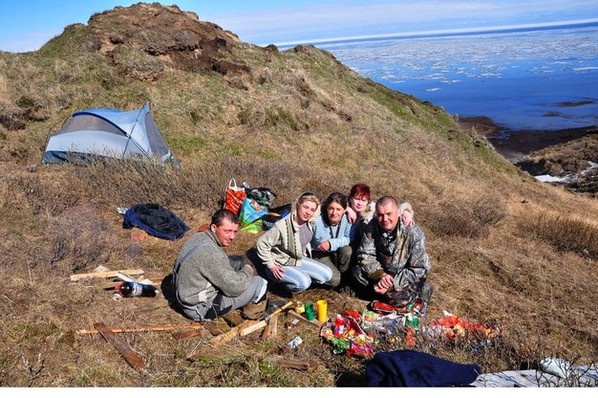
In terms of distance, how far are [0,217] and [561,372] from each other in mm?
8059

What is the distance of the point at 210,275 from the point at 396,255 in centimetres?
212

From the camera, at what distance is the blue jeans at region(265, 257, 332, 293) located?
5.61 metres

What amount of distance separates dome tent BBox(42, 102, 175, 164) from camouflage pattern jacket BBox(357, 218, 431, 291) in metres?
7.23

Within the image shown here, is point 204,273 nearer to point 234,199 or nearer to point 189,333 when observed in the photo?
point 189,333

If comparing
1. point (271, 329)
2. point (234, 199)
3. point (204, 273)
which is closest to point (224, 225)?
point (204, 273)

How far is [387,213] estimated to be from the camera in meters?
5.06

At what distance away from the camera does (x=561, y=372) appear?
3.65m

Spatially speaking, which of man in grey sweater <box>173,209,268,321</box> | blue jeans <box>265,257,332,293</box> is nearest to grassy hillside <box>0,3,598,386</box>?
blue jeans <box>265,257,332,293</box>

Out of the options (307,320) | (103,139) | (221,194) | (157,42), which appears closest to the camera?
(307,320)

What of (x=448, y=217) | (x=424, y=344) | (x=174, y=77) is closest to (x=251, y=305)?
(x=424, y=344)

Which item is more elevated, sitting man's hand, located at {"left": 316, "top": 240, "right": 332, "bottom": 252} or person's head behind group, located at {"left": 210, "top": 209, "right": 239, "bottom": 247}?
person's head behind group, located at {"left": 210, "top": 209, "right": 239, "bottom": 247}

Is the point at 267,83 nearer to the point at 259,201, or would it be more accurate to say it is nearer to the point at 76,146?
the point at 76,146

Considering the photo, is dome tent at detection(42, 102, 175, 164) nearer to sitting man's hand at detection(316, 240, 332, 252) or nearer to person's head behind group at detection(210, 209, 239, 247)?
sitting man's hand at detection(316, 240, 332, 252)

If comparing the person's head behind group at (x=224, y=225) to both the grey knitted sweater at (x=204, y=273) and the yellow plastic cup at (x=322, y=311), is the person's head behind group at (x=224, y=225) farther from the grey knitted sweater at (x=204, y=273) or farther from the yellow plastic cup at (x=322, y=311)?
the yellow plastic cup at (x=322, y=311)
